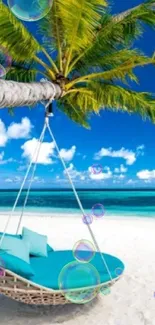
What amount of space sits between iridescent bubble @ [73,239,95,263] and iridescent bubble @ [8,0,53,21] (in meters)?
2.40

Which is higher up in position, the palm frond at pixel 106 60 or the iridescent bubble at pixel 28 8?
the palm frond at pixel 106 60

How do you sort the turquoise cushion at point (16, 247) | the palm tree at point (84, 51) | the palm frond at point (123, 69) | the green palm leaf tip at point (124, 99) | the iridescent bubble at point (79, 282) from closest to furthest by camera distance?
the iridescent bubble at point (79, 282)
the turquoise cushion at point (16, 247)
the palm tree at point (84, 51)
the palm frond at point (123, 69)
the green palm leaf tip at point (124, 99)

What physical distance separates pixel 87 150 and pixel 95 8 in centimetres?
2738

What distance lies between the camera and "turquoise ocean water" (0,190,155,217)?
2528cm

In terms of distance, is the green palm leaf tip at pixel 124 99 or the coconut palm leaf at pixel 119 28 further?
the green palm leaf tip at pixel 124 99

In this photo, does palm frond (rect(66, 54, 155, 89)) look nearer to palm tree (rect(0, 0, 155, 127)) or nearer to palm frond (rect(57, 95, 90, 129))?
palm tree (rect(0, 0, 155, 127))

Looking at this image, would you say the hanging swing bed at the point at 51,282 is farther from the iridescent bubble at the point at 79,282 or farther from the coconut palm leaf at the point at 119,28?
the coconut palm leaf at the point at 119,28

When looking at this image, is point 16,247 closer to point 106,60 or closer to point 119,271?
point 119,271

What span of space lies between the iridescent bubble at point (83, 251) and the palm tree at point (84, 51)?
1645 millimetres

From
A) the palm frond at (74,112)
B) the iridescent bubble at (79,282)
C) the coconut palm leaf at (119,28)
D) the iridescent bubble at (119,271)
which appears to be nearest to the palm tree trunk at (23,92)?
the coconut palm leaf at (119,28)

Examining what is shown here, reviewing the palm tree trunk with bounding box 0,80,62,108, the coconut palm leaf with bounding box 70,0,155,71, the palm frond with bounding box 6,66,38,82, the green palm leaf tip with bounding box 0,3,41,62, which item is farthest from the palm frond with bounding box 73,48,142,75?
the palm tree trunk with bounding box 0,80,62,108

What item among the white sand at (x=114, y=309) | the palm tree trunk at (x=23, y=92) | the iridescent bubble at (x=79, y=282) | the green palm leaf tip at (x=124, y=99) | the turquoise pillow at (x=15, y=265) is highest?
the green palm leaf tip at (x=124, y=99)

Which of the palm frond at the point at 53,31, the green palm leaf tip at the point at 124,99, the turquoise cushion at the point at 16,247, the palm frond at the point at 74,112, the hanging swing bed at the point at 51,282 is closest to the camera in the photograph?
the hanging swing bed at the point at 51,282

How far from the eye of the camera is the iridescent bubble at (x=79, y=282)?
3963 millimetres
